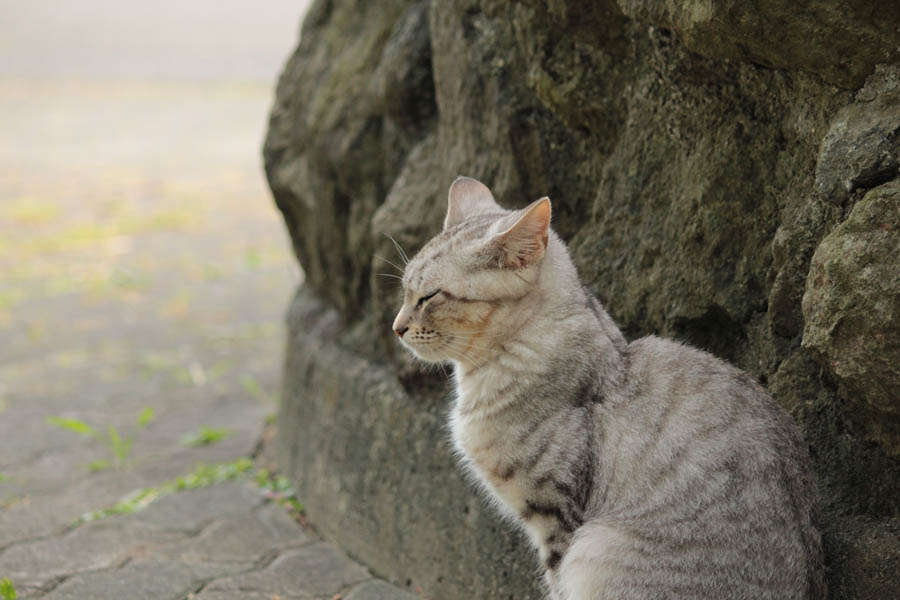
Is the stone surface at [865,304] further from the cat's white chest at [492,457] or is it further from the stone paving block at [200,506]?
the stone paving block at [200,506]

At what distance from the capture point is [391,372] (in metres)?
4.06

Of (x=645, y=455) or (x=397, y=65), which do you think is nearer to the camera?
(x=645, y=455)

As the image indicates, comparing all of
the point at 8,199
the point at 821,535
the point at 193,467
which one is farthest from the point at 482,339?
the point at 8,199

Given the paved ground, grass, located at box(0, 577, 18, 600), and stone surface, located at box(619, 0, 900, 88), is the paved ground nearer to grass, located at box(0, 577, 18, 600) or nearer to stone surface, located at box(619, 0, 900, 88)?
grass, located at box(0, 577, 18, 600)

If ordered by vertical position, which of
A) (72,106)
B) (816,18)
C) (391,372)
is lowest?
(72,106)

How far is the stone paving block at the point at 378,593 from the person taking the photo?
374 centimetres

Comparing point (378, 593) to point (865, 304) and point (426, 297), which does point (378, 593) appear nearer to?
point (426, 297)

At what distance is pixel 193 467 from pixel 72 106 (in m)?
11.7

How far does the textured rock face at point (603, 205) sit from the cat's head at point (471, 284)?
45 centimetres

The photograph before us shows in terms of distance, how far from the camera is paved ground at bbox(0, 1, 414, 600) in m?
4.13

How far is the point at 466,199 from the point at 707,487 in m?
1.27

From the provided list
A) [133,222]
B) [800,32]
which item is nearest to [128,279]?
[133,222]

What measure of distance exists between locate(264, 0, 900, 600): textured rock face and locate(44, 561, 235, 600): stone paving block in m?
0.66

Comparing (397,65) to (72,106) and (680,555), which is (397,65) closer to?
(680,555)
